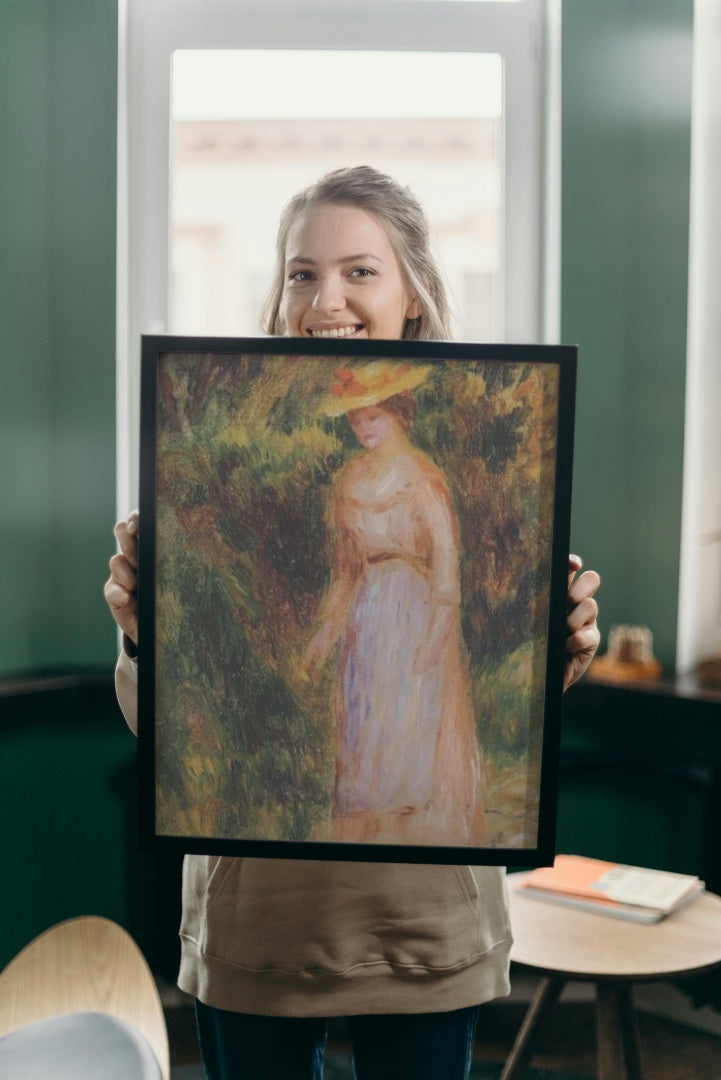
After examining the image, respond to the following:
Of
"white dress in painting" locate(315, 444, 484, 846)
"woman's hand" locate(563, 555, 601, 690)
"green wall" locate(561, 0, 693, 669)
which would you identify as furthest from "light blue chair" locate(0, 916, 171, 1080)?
"green wall" locate(561, 0, 693, 669)

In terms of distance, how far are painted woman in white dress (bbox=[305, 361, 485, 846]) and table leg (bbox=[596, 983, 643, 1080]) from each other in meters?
0.93

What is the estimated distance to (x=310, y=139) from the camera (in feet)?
8.60

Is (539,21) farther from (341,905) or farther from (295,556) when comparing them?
(341,905)

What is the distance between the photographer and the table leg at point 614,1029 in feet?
5.66

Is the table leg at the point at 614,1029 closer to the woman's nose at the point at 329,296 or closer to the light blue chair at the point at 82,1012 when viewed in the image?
the light blue chair at the point at 82,1012

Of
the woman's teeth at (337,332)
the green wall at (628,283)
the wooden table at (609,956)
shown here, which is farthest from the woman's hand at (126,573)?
the green wall at (628,283)

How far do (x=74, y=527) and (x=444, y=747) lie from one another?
179cm

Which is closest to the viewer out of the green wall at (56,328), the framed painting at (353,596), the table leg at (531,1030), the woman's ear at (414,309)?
the framed painting at (353,596)

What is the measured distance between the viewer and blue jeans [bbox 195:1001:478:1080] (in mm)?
1059

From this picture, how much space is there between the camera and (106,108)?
8.24ft

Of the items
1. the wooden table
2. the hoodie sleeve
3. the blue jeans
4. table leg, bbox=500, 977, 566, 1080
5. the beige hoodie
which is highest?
the hoodie sleeve

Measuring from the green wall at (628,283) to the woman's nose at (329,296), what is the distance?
156cm

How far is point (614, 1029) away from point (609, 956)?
5.6 inches

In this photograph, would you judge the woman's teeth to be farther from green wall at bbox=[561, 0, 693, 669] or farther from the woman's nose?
green wall at bbox=[561, 0, 693, 669]
